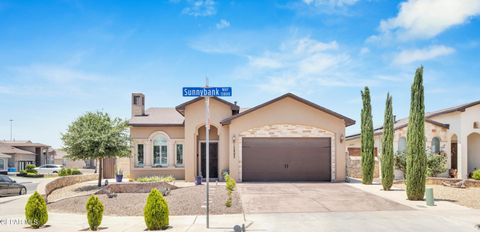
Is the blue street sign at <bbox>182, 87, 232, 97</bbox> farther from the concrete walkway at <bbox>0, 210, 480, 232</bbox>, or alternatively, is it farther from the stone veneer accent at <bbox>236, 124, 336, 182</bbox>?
the stone veneer accent at <bbox>236, 124, 336, 182</bbox>

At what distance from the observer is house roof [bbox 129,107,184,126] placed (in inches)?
1067

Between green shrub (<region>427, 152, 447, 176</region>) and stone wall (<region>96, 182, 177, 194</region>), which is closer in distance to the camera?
stone wall (<region>96, 182, 177, 194</region>)

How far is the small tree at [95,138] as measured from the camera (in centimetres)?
2305

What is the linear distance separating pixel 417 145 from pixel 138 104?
19.0 m

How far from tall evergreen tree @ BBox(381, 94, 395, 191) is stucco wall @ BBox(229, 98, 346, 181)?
4541 millimetres

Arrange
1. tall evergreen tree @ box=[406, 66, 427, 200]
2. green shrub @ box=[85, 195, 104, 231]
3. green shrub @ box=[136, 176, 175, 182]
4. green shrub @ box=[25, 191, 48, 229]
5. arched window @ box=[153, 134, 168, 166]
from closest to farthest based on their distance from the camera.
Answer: green shrub @ box=[85, 195, 104, 231] → green shrub @ box=[25, 191, 48, 229] → tall evergreen tree @ box=[406, 66, 427, 200] → green shrub @ box=[136, 176, 175, 182] → arched window @ box=[153, 134, 168, 166]

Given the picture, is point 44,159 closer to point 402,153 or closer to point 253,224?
point 402,153

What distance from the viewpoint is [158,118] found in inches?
1128

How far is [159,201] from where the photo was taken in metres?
11.7

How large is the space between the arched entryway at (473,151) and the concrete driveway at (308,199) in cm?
1174

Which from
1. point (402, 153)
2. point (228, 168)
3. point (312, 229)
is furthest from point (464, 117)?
point (312, 229)

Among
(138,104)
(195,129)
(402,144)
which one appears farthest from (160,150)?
(402,144)

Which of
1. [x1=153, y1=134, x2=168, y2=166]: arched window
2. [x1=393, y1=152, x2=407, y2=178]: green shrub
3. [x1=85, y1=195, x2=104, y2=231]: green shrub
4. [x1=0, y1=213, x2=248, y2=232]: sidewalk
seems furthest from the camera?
[x1=153, y1=134, x2=168, y2=166]: arched window

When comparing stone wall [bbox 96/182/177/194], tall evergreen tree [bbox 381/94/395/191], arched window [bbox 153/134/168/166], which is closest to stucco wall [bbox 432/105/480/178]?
tall evergreen tree [bbox 381/94/395/191]
